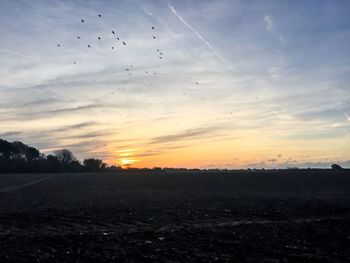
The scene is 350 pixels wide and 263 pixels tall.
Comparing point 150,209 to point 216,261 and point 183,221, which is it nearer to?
point 183,221

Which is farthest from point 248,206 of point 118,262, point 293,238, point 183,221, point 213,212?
point 118,262

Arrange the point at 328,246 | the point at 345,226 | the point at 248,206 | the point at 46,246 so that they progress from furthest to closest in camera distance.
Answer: the point at 248,206 → the point at 345,226 → the point at 328,246 → the point at 46,246

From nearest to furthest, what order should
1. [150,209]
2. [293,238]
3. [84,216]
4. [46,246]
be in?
1. [46,246]
2. [293,238]
3. [84,216]
4. [150,209]

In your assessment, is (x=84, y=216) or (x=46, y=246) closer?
(x=46, y=246)

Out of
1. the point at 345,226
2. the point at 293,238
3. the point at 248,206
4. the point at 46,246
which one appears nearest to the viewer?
the point at 46,246

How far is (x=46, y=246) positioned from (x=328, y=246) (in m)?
13.0

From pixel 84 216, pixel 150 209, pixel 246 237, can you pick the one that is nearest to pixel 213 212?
pixel 150 209

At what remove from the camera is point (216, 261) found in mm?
19188

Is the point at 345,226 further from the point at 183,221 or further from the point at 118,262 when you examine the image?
the point at 118,262

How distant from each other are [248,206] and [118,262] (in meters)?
26.8

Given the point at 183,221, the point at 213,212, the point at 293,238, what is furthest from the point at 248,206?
the point at 293,238

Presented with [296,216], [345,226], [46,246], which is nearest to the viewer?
[46,246]

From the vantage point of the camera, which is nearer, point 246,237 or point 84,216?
point 246,237

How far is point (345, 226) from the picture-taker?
102 feet
